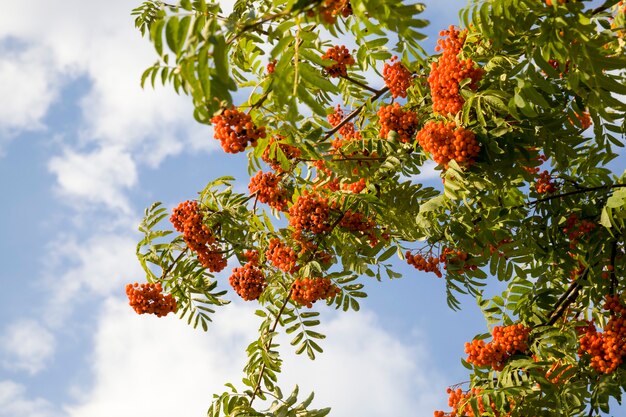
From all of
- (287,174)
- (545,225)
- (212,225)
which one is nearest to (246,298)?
(212,225)

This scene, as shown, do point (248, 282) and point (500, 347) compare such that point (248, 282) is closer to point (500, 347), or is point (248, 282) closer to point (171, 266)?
point (171, 266)

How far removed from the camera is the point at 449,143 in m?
5.55

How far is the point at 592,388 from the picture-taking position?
20.3 ft

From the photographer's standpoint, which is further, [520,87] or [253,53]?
[253,53]

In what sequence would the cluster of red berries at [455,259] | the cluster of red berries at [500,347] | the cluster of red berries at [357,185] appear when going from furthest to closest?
the cluster of red berries at [455,259]
the cluster of red berries at [357,185]
the cluster of red berries at [500,347]

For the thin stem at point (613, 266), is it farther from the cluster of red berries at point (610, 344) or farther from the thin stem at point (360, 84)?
the thin stem at point (360, 84)

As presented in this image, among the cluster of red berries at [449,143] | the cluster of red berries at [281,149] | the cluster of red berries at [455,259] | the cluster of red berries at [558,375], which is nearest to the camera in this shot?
the cluster of red berries at [449,143]

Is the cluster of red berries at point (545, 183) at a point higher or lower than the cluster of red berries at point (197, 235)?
lower

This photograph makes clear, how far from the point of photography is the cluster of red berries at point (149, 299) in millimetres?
7168

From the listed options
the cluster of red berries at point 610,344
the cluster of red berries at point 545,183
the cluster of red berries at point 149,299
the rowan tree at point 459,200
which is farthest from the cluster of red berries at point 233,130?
the cluster of red berries at point 610,344

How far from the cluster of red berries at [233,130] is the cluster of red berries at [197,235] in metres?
1.68

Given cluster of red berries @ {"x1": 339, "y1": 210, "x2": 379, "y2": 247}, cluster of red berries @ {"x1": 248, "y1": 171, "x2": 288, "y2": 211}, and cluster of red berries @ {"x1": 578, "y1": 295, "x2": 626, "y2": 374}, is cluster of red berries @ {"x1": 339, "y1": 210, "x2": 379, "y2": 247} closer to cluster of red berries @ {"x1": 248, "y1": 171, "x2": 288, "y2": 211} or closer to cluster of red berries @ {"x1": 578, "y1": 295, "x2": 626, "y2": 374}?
cluster of red berries @ {"x1": 248, "y1": 171, "x2": 288, "y2": 211}

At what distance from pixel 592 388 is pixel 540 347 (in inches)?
21.1

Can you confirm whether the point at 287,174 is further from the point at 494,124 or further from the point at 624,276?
the point at 624,276
